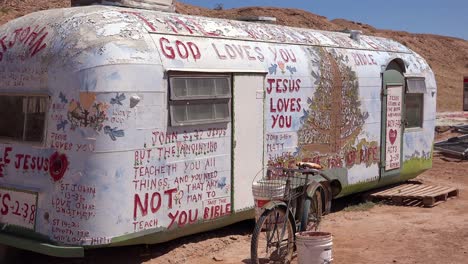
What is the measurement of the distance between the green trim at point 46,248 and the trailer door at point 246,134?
2.09 metres

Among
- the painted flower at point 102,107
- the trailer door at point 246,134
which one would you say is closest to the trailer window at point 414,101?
the trailer door at point 246,134

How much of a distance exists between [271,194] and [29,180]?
238cm

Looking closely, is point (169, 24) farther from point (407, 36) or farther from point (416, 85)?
point (407, 36)

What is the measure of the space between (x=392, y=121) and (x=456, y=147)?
6297 millimetres

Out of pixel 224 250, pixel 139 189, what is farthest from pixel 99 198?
pixel 224 250

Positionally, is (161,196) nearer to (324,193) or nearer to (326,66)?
(324,193)

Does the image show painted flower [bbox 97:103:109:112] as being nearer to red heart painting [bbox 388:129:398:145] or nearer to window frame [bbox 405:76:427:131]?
red heart painting [bbox 388:129:398:145]

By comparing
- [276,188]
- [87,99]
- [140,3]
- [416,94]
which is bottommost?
[276,188]

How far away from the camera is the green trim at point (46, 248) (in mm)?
5562

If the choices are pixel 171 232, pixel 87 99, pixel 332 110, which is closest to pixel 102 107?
pixel 87 99

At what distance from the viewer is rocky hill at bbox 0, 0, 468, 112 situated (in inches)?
1119

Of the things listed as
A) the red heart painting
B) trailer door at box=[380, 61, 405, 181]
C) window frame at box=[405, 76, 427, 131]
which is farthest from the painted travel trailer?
window frame at box=[405, 76, 427, 131]

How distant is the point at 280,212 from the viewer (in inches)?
241

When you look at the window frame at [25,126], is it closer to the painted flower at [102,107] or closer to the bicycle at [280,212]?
the painted flower at [102,107]
